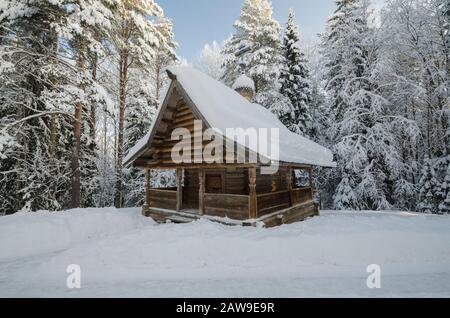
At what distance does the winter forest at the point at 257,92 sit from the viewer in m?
11.4

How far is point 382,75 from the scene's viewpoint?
15.9m

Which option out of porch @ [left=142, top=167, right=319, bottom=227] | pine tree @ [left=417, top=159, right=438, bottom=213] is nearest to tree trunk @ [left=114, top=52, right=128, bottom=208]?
porch @ [left=142, top=167, right=319, bottom=227]

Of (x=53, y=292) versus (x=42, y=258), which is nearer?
(x=53, y=292)

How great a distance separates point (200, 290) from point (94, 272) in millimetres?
2555

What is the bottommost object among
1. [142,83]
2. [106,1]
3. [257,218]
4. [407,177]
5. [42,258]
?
[42,258]

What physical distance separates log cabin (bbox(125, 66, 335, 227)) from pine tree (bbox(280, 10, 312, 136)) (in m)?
6.95

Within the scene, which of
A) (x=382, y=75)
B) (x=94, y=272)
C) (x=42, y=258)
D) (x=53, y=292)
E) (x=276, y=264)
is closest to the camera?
(x=53, y=292)

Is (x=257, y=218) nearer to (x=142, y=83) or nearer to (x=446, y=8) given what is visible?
(x=142, y=83)

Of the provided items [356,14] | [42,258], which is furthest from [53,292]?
[356,14]

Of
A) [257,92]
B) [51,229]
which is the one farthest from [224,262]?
[257,92]

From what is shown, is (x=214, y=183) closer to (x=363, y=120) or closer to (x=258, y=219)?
(x=258, y=219)

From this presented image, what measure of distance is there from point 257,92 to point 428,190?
1443 centimetres

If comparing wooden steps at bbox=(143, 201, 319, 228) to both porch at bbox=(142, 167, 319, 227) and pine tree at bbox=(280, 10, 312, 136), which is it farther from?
pine tree at bbox=(280, 10, 312, 136)

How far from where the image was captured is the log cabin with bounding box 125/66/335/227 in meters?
8.67
